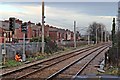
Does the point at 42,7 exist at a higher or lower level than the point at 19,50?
higher

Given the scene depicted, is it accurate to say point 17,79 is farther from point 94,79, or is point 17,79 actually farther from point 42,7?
point 42,7

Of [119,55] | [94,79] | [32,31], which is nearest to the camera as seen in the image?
[94,79]

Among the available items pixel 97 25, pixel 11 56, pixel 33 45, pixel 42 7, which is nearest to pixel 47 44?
pixel 33 45

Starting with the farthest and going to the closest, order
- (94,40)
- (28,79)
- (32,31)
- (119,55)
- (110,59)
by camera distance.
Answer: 1. (94,40)
2. (32,31)
3. (110,59)
4. (119,55)
5. (28,79)

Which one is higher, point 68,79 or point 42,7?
point 42,7

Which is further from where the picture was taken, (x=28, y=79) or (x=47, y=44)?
(x=47, y=44)

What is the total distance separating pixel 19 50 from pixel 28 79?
17.6m

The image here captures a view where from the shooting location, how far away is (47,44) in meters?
42.3

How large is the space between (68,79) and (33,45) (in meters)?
22.8

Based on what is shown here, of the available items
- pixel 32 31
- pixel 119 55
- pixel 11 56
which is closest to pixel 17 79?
pixel 119 55

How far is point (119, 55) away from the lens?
1914 cm

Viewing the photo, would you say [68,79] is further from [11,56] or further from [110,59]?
[11,56]

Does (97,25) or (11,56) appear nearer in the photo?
(11,56)

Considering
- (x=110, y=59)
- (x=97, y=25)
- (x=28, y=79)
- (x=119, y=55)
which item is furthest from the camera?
(x=97, y=25)
